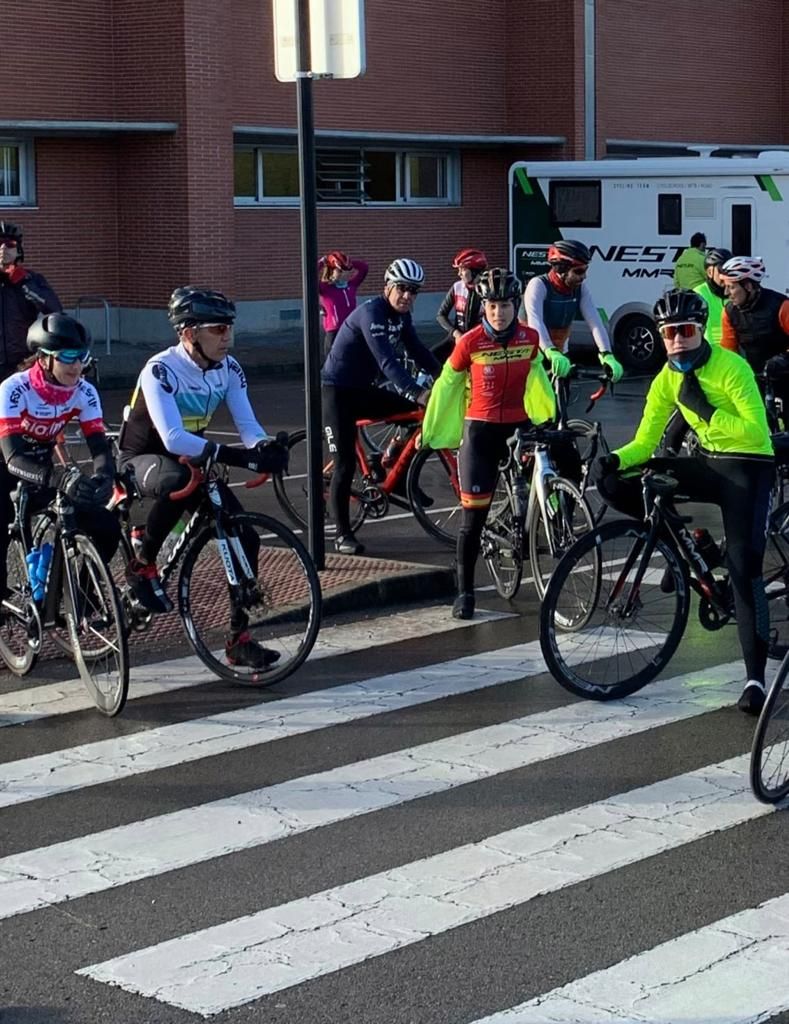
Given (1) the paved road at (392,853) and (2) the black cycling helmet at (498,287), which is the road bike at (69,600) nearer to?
(1) the paved road at (392,853)

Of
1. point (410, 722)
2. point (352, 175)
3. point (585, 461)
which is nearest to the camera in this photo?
point (410, 722)

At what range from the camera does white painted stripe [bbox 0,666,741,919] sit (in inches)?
237

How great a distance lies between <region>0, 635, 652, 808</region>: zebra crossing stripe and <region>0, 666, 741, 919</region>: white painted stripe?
493 millimetres

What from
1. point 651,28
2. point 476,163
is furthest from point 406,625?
point 651,28

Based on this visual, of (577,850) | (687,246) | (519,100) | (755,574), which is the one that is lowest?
(577,850)

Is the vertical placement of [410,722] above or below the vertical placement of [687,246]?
below

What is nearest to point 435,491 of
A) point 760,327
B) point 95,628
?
point 760,327

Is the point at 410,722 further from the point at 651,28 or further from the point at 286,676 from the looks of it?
the point at 651,28

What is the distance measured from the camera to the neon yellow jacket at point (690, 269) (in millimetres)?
24141

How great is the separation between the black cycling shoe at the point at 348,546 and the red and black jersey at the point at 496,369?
2156 millimetres

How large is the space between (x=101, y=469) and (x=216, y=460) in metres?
0.52

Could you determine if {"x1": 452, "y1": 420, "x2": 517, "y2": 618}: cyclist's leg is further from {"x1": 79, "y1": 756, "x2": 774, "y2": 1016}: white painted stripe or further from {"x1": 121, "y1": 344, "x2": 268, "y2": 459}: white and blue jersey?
{"x1": 79, "y1": 756, "x2": 774, "y2": 1016}: white painted stripe

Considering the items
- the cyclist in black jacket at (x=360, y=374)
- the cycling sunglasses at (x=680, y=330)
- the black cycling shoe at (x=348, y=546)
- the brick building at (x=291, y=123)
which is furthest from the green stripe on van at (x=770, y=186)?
the cycling sunglasses at (x=680, y=330)

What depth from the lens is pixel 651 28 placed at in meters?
38.7
